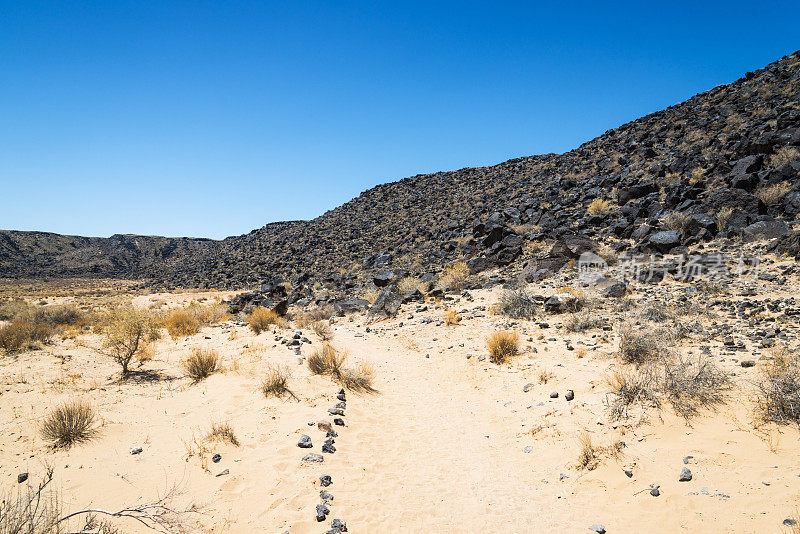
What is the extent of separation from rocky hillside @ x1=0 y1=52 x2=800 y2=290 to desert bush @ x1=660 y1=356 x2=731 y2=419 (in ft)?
33.4

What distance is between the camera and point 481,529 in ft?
12.4

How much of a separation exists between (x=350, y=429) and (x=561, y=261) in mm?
13177

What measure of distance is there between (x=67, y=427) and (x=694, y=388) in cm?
910

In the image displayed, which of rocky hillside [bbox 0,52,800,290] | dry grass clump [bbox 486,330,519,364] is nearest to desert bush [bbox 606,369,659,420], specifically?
dry grass clump [bbox 486,330,519,364]

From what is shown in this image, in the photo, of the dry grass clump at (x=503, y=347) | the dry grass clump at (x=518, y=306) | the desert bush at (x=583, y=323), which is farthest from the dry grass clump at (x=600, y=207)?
the dry grass clump at (x=503, y=347)

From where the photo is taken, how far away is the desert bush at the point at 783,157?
14297mm

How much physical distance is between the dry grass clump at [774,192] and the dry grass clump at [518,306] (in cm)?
992

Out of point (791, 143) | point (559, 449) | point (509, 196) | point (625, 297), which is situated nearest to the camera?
point (559, 449)

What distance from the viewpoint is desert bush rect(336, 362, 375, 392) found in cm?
783

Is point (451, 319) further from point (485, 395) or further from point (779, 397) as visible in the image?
point (779, 397)

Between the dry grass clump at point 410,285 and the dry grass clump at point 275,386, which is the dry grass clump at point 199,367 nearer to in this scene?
the dry grass clump at point 275,386

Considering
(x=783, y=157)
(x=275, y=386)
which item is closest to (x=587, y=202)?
(x=783, y=157)

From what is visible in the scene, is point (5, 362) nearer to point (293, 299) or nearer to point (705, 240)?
point (293, 299)

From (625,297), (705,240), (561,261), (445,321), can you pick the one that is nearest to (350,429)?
(445,321)
